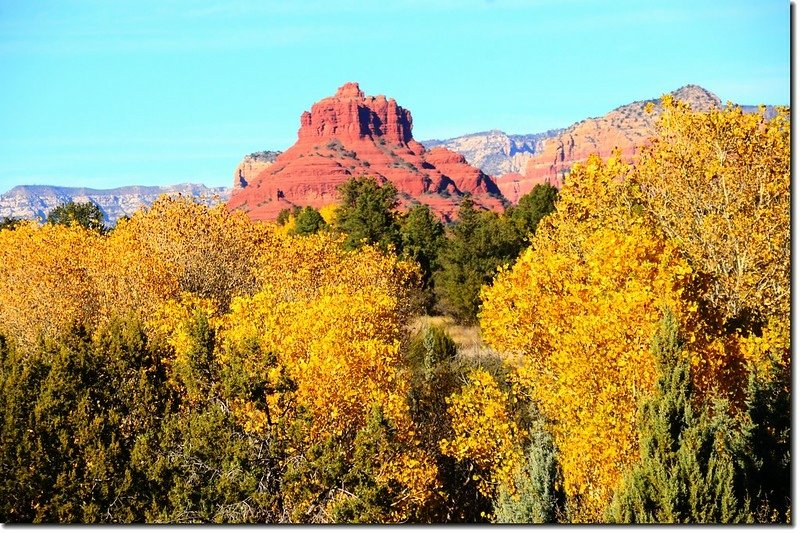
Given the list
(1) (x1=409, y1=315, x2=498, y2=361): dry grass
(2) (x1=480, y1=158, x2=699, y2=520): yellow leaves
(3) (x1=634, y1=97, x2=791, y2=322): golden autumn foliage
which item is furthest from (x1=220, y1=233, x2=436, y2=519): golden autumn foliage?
(1) (x1=409, y1=315, x2=498, y2=361): dry grass

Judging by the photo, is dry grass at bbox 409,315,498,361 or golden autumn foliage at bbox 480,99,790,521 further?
dry grass at bbox 409,315,498,361

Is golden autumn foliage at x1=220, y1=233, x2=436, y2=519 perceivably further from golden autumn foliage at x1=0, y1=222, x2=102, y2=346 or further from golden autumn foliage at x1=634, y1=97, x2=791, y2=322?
golden autumn foliage at x1=634, y1=97, x2=791, y2=322

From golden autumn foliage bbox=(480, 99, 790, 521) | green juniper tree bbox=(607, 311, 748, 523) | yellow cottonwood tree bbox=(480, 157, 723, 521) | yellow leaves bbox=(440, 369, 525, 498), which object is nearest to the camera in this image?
green juniper tree bbox=(607, 311, 748, 523)

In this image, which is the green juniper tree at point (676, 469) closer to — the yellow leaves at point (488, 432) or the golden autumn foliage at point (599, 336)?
the golden autumn foliage at point (599, 336)

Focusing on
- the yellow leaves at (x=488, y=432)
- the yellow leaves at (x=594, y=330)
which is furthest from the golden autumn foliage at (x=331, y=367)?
the yellow leaves at (x=594, y=330)

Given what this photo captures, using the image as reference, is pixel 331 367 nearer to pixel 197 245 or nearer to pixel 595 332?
pixel 595 332

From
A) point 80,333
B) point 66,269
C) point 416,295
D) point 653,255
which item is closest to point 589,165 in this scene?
point 653,255

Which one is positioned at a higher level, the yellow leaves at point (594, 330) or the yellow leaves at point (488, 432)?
the yellow leaves at point (594, 330)

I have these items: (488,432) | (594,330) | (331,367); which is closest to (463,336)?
(488,432)

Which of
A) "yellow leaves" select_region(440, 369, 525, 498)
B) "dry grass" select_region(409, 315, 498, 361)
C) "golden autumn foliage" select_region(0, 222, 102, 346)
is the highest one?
"golden autumn foliage" select_region(0, 222, 102, 346)

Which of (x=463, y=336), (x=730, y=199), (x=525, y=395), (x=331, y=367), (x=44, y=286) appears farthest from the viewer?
(x=463, y=336)

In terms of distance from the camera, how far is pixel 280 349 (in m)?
23.6

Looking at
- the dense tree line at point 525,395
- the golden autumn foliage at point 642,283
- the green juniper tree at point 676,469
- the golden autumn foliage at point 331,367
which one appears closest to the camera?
the green juniper tree at point 676,469

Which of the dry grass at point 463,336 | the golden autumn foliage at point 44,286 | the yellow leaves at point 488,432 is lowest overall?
the yellow leaves at point 488,432
